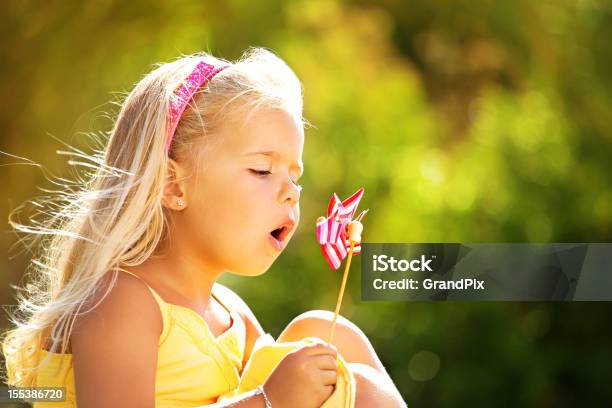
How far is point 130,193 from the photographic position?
1.29 m

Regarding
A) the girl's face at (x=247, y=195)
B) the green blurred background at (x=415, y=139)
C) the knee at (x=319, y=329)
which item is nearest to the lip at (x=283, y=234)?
the girl's face at (x=247, y=195)

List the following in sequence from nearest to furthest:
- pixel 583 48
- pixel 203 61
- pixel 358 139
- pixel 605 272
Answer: pixel 203 61, pixel 605 272, pixel 358 139, pixel 583 48

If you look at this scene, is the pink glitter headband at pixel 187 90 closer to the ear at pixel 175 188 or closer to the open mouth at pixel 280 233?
the ear at pixel 175 188

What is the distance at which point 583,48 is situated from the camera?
3709 millimetres

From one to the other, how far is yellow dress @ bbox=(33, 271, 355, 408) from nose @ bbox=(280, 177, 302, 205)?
20 centimetres

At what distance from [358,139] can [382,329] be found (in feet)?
2.53

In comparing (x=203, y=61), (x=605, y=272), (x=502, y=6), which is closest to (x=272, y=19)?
(x=502, y=6)

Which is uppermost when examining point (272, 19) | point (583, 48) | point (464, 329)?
point (272, 19)

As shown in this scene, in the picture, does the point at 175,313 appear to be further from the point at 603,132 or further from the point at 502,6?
the point at 502,6

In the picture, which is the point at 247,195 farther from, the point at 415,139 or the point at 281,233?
the point at 415,139

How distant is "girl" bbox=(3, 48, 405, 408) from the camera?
119 cm

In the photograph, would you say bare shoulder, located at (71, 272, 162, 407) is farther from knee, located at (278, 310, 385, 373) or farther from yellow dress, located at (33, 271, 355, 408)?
knee, located at (278, 310, 385, 373)

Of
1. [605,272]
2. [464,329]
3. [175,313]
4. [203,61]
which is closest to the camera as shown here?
[175,313]

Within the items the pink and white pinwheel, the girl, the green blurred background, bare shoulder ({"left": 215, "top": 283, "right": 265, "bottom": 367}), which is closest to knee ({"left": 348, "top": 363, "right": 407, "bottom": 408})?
the girl
